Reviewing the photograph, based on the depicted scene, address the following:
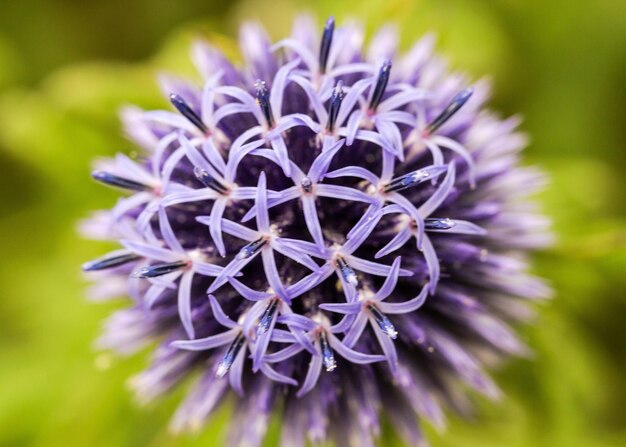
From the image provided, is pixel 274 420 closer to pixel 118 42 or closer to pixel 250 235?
pixel 250 235

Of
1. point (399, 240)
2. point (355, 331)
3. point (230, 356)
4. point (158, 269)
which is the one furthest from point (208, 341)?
point (399, 240)

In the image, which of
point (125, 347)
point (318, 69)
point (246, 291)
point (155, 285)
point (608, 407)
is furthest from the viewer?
point (608, 407)

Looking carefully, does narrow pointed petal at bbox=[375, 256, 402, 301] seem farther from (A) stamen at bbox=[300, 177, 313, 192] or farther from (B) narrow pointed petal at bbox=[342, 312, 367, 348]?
(A) stamen at bbox=[300, 177, 313, 192]

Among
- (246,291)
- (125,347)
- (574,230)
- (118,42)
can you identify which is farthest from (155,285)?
(118,42)

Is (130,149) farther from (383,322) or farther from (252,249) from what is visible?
(383,322)

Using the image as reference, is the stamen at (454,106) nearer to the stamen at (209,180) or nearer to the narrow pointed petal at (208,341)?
the stamen at (209,180)
